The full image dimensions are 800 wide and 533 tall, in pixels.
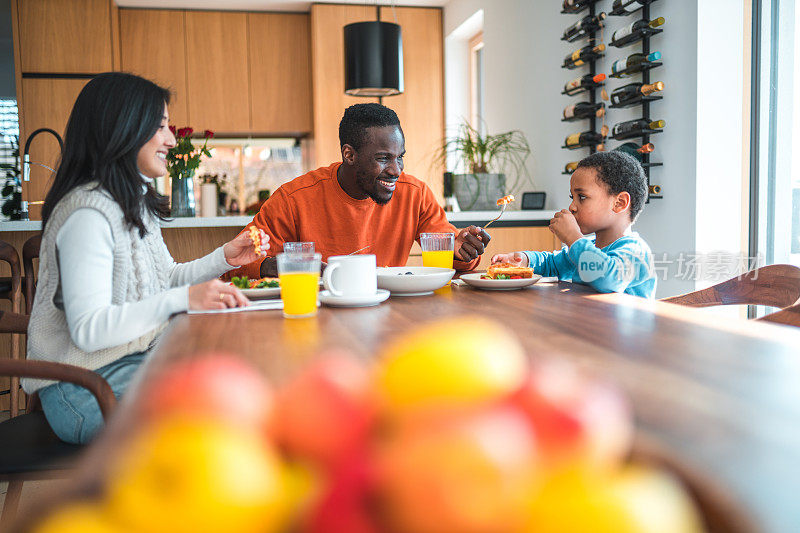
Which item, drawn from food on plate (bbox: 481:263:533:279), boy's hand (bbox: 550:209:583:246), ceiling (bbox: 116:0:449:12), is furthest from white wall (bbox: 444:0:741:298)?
food on plate (bbox: 481:263:533:279)

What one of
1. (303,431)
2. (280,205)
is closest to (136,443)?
(303,431)

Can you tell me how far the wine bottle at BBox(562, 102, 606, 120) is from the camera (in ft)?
10.0

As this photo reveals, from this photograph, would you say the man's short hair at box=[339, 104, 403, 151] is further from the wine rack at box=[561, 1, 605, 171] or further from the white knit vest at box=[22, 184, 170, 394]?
the wine rack at box=[561, 1, 605, 171]

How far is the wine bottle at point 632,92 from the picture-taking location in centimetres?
260

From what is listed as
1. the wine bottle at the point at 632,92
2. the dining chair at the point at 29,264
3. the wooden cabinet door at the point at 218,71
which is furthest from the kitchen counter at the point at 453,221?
the wooden cabinet door at the point at 218,71

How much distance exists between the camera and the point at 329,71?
5.37 metres

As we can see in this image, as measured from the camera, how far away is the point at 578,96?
333cm

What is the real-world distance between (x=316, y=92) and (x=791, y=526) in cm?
539

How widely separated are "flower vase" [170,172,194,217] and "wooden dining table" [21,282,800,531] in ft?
6.57

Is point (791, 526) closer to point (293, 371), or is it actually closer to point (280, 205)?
point (293, 371)

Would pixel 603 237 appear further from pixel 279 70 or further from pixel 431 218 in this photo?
pixel 279 70

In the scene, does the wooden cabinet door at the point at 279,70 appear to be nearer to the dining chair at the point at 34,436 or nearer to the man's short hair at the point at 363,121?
the man's short hair at the point at 363,121

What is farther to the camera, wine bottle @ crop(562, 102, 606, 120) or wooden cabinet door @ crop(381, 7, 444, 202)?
wooden cabinet door @ crop(381, 7, 444, 202)

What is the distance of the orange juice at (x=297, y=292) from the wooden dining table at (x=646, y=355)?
0.10 ft
